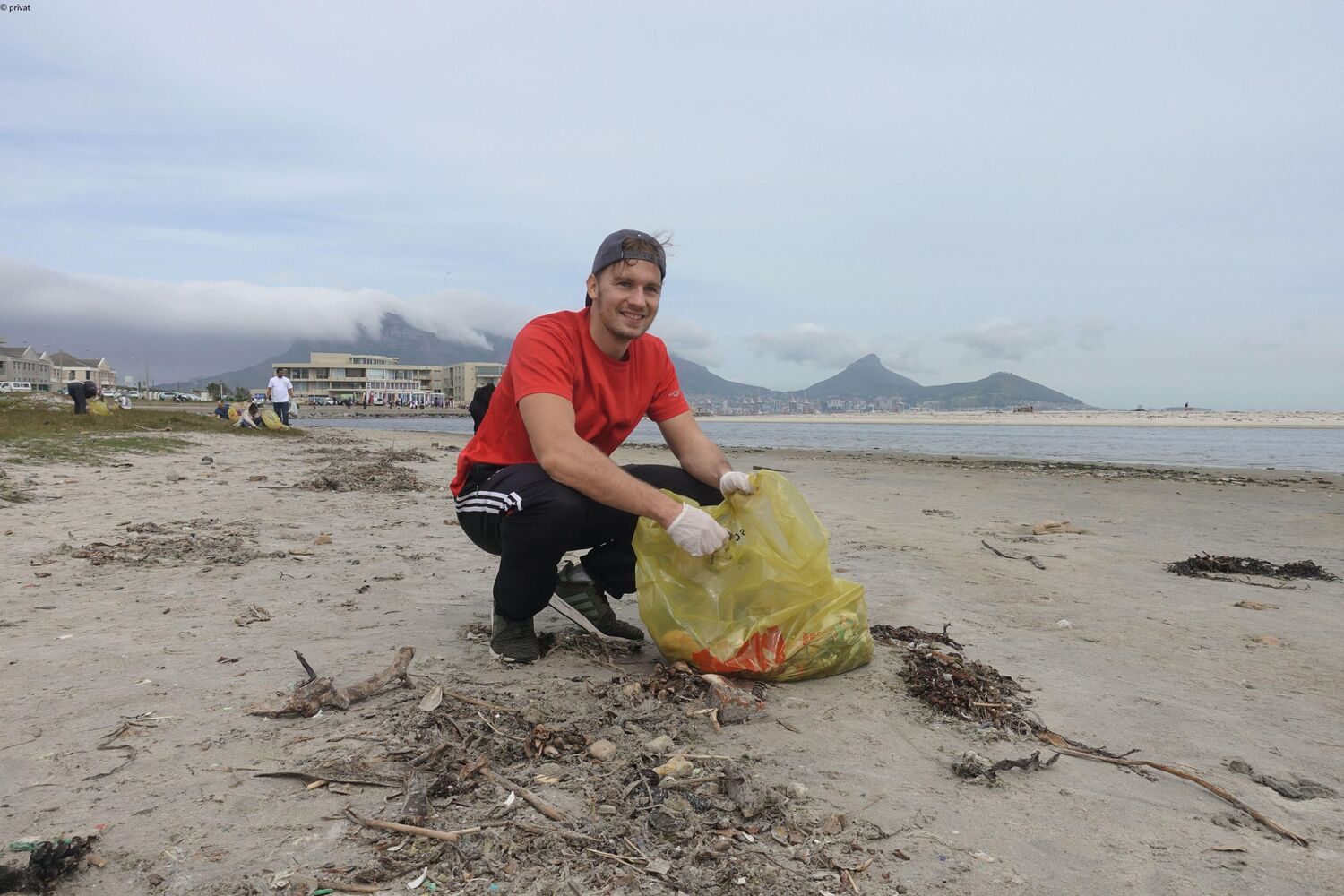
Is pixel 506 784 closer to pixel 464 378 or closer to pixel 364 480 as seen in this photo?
pixel 364 480

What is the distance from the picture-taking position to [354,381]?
4072 inches

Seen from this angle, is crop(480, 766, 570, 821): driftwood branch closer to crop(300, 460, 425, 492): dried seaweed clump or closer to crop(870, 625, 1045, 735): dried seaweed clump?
crop(870, 625, 1045, 735): dried seaweed clump

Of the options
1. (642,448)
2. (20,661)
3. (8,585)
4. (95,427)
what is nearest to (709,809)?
(20,661)

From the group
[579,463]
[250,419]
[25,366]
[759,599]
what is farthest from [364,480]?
[25,366]

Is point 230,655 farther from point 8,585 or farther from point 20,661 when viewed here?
point 8,585

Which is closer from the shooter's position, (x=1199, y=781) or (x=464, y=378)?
(x=1199, y=781)

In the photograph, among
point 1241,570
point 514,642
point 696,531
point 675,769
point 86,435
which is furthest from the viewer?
point 86,435

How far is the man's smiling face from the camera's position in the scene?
8.91 ft

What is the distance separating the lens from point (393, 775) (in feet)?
5.92

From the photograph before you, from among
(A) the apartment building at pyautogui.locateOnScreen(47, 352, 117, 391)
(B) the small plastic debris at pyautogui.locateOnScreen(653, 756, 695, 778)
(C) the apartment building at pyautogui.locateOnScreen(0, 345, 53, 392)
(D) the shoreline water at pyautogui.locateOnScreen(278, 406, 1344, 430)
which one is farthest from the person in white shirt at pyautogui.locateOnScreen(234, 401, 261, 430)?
(A) the apartment building at pyautogui.locateOnScreen(47, 352, 117, 391)

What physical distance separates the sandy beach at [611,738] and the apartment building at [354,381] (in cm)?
9892

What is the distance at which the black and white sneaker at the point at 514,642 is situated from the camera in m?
2.68

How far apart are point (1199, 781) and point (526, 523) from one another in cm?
209

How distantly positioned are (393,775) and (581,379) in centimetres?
148
